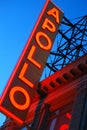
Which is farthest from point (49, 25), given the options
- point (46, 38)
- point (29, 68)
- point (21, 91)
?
point (21, 91)

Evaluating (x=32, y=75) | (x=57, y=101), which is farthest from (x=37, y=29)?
(x=57, y=101)

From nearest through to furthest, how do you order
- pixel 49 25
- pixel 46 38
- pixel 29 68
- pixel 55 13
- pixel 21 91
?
pixel 21 91 < pixel 29 68 < pixel 46 38 < pixel 49 25 < pixel 55 13

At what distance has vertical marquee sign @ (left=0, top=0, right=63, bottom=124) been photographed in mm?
14445

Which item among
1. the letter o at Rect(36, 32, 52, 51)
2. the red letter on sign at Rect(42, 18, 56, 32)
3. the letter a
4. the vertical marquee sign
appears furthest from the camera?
the letter a

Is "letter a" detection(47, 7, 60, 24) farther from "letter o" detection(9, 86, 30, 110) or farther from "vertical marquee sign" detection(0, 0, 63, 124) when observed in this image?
"letter o" detection(9, 86, 30, 110)

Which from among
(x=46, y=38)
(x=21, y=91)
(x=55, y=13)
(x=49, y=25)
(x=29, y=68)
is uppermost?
(x=55, y=13)

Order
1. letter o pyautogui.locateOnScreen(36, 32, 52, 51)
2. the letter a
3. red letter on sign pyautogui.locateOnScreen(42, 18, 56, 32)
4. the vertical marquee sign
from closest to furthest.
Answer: the vertical marquee sign → letter o pyautogui.locateOnScreen(36, 32, 52, 51) → red letter on sign pyautogui.locateOnScreen(42, 18, 56, 32) → the letter a

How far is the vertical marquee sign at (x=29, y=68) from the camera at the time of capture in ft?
47.4

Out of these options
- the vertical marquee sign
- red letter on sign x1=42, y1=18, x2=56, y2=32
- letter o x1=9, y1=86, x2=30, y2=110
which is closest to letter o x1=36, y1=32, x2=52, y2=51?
the vertical marquee sign

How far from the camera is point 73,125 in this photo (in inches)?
519

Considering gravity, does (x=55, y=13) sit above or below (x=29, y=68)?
above

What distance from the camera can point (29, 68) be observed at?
16078 millimetres

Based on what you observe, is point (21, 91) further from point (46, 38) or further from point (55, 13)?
point (55, 13)

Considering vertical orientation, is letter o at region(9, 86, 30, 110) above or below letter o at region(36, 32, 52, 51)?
below
